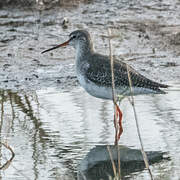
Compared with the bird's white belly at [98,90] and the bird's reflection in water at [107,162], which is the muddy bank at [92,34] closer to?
the bird's white belly at [98,90]

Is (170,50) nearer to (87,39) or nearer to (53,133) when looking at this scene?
(87,39)

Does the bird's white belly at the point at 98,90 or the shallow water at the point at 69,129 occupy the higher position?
the bird's white belly at the point at 98,90

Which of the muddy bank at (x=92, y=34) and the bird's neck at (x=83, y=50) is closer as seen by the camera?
the bird's neck at (x=83, y=50)

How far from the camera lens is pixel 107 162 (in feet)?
19.5

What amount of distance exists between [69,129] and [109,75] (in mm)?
890

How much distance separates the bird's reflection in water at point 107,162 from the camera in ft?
18.4

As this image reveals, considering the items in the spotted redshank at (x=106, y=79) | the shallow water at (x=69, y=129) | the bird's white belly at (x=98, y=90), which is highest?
the spotted redshank at (x=106, y=79)

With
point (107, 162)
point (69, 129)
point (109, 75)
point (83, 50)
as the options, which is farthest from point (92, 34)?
point (107, 162)

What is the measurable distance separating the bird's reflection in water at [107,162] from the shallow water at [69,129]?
0.30 ft

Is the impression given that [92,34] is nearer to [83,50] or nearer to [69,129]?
[83,50]

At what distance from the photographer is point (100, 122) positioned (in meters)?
7.15

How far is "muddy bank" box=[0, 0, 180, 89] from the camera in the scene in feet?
30.8

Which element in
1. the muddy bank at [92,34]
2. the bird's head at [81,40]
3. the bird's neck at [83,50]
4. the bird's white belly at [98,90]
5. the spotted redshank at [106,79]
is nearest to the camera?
the spotted redshank at [106,79]

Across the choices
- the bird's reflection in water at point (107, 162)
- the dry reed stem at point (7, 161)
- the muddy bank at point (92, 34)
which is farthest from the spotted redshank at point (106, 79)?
the dry reed stem at point (7, 161)
